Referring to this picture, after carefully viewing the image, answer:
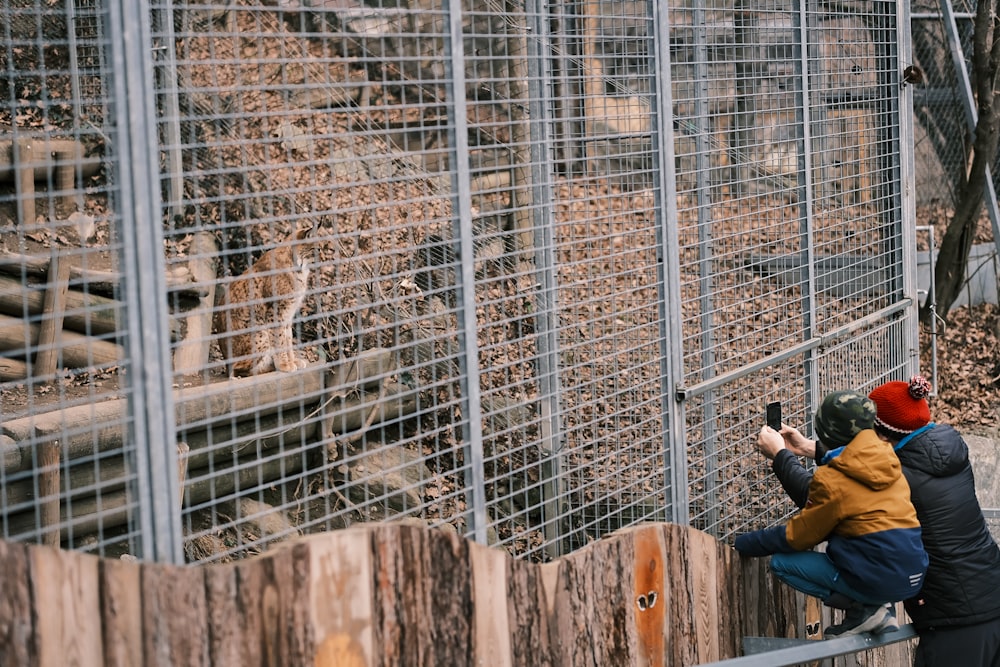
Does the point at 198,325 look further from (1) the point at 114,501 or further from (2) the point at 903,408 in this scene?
(2) the point at 903,408

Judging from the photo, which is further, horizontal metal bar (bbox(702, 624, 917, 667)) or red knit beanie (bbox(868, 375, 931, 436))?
red knit beanie (bbox(868, 375, 931, 436))

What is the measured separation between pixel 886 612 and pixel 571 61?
291 cm

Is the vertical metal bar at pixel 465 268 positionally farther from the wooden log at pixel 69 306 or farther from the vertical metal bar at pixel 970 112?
the vertical metal bar at pixel 970 112

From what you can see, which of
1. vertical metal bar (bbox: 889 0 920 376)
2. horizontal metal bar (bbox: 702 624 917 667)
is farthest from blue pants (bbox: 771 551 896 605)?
vertical metal bar (bbox: 889 0 920 376)

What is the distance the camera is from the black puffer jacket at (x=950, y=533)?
498 cm

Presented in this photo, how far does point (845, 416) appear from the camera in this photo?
4836mm

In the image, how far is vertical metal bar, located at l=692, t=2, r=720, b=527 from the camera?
5.46 metres

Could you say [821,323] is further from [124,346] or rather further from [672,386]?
[124,346]

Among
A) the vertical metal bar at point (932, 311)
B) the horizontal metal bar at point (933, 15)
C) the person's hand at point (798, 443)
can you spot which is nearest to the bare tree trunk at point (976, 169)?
the vertical metal bar at point (932, 311)

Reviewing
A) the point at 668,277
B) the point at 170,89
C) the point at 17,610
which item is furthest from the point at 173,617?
the point at 668,277

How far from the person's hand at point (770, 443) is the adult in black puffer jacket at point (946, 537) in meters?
0.25

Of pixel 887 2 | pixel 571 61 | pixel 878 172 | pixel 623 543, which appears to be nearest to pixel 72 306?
pixel 571 61

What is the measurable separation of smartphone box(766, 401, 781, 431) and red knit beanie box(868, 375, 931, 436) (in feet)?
2.38

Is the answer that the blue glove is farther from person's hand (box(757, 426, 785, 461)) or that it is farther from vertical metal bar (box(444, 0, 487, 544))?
vertical metal bar (box(444, 0, 487, 544))
